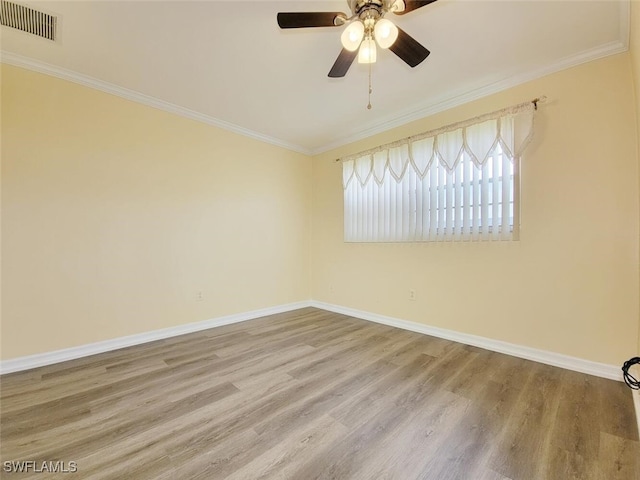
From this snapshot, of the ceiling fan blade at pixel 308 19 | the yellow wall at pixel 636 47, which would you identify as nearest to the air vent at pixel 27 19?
the ceiling fan blade at pixel 308 19

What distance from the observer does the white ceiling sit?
1.77m

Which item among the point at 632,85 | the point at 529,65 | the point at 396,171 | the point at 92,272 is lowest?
the point at 92,272

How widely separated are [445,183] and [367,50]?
167 centimetres

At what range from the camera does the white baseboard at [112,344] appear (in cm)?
215

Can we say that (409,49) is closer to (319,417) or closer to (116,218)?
(319,417)

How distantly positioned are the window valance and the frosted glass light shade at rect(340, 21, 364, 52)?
166cm

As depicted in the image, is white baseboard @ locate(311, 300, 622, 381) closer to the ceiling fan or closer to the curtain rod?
the curtain rod

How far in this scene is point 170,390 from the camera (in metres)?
1.85

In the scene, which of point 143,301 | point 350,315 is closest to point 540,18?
→ point 350,315

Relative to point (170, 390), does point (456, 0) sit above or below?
above

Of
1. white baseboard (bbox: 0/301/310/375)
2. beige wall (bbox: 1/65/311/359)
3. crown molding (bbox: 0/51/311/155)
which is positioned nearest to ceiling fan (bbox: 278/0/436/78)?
crown molding (bbox: 0/51/311/155)

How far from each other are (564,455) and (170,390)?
2353 millimetres

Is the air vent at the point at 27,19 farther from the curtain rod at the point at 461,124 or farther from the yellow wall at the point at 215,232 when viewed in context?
the curtain rod at the point at 461,124

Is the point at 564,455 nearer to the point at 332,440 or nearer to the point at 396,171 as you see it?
the point at 332,440
